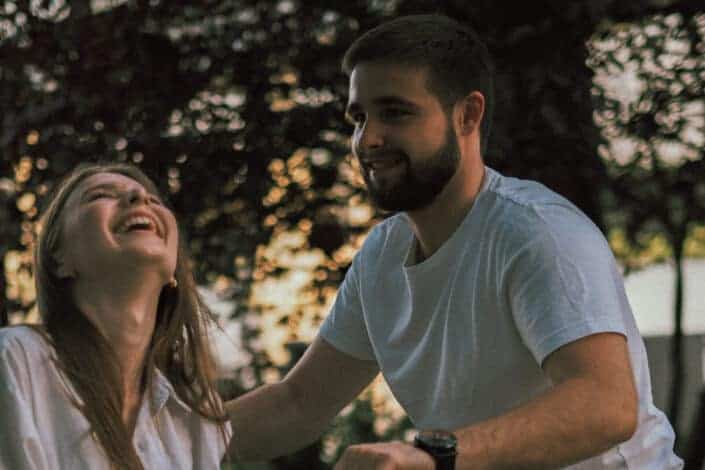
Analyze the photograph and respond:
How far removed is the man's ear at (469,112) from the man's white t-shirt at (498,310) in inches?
4.7

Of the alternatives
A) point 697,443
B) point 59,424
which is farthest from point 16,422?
point 697,443

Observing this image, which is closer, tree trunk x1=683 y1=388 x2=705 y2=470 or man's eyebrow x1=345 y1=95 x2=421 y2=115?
man's eyebrow x1=345 y1=95 x2=421 y2=115

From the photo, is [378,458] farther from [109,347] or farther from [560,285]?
[109,347]

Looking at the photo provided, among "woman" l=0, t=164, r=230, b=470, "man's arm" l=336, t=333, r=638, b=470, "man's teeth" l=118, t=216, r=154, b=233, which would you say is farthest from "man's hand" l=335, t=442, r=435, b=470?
"man's teeth" l=118, t=216, r=154, b=233

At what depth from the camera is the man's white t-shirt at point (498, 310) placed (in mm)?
2953

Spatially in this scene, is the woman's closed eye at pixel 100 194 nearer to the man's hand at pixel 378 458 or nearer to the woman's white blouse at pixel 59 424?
the woman's white blouse at pixel 59 424

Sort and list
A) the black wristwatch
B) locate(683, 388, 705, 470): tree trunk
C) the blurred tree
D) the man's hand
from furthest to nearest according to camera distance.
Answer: locate(683, 388, 705, 470): tree trunk, the blurred tree, the black wristwatch, the man's hand

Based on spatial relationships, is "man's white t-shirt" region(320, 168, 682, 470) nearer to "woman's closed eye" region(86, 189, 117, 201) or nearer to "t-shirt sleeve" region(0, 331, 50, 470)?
"woman's closed eye" region(86, 189, 117, 201)

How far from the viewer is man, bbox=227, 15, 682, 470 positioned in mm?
2891

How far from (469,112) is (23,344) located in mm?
1106

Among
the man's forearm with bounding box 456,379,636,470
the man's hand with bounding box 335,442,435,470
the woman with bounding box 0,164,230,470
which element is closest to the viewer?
the man's hand with bounding box 335,442,435,470

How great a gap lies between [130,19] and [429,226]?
5.60 ft

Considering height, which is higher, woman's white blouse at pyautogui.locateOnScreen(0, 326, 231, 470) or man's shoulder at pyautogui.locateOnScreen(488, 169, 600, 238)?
man's shoulder at pyautogui.locateOnScreen(488, 169, 600, 238)

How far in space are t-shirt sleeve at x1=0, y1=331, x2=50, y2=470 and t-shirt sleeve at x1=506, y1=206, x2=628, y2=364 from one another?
94 cm
